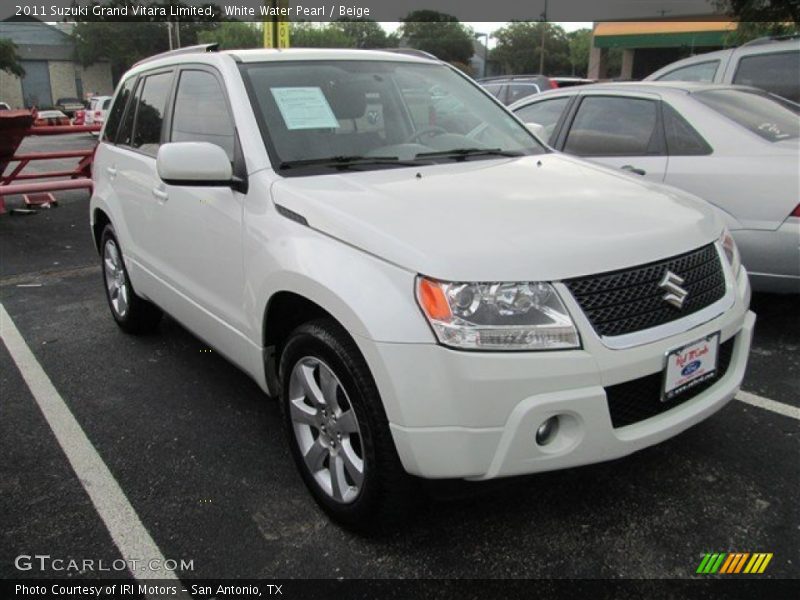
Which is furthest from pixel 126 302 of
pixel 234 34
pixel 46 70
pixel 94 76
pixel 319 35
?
pixel 319 35

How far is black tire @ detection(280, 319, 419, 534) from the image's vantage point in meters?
2.24

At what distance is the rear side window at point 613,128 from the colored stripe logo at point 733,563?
9.89ft

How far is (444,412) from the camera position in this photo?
208 cm

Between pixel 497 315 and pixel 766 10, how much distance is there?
10232mm

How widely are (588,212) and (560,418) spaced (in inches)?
30.5

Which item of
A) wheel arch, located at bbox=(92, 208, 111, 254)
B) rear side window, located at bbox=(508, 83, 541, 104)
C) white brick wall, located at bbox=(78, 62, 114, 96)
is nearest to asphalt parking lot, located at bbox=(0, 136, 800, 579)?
wheel arch, located at bbox=(92, 208, 111, 254)

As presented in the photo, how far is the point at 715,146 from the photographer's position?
171 inches

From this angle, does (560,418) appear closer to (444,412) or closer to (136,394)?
(444,412)

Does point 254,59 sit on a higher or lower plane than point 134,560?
higher

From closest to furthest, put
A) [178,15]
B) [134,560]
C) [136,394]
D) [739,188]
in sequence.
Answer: [134,560] → [136,394] → [739,188] → [178,15]

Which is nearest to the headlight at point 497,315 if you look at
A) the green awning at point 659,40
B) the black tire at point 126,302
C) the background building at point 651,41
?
the black tire at point 126,302

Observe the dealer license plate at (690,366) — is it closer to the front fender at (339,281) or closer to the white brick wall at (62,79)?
the front fender at (339,281)

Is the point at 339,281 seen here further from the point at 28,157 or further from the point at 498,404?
the point at 28,157

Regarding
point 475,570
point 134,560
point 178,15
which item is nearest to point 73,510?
point 134,560
